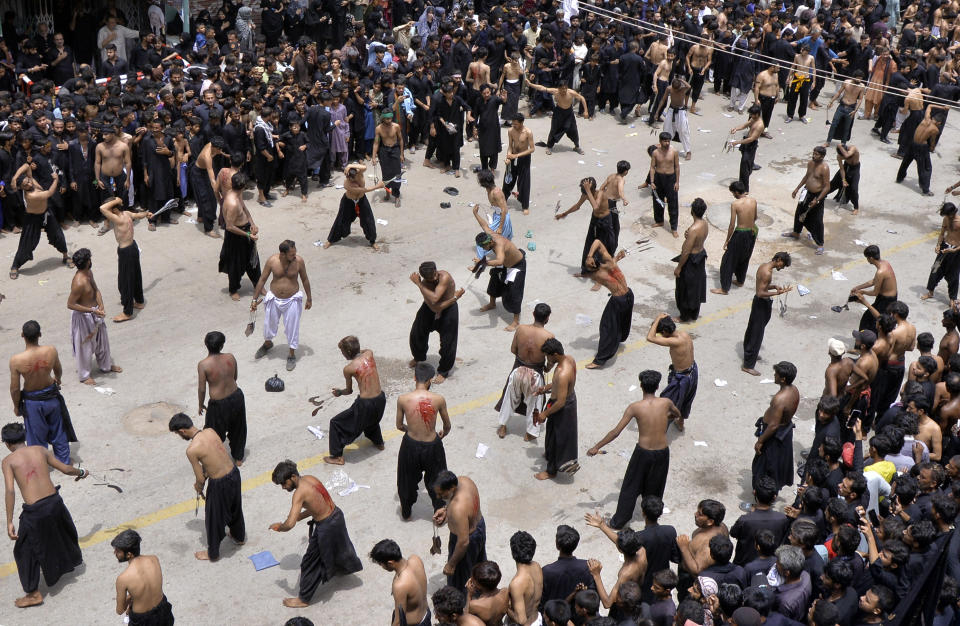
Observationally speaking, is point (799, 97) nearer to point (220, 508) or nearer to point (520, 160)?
point (520, 160)

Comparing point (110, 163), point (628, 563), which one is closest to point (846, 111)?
point (110, 163)

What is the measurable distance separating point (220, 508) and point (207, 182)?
266 inches

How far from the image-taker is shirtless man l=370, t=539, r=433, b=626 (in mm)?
7191

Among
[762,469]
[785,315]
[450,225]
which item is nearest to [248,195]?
[450,225]

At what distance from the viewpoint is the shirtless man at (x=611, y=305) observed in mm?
11734

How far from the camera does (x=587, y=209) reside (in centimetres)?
1605

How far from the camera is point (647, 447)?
9.20 metres

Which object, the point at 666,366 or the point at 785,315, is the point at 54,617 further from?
the point at 785,315

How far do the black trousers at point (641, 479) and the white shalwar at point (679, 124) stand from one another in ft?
31.6

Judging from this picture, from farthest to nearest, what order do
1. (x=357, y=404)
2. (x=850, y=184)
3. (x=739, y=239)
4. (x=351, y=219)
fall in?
(x=850, y=184) → (x=351, y=219) → (x=739, y=239) → (x=357, y=404)

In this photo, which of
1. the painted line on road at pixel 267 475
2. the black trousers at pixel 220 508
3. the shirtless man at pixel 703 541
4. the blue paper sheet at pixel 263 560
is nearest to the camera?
the shirtless man at pixel 703 541

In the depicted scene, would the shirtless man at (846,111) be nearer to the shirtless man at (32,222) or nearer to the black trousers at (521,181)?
the black trousers at (521,181)

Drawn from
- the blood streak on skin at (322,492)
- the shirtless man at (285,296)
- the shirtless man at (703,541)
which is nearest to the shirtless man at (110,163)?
the shirtless man at (285,296)

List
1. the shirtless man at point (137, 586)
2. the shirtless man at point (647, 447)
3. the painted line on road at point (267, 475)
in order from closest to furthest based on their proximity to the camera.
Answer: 1. the shirtless man at point (137, 586)
2. the painted line on road at point (267, 475)
3. the shirtless man at point (647, 447)
